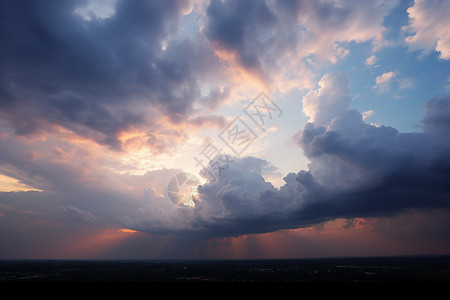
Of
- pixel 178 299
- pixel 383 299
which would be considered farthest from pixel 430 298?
pixel 178 299

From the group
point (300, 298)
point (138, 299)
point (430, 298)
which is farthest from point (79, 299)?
point (430, 298)

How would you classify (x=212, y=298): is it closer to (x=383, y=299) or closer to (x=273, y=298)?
(x=273, y=298)

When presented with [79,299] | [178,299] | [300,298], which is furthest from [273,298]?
[79,299]

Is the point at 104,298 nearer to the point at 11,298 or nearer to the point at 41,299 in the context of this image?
the point at 41,299

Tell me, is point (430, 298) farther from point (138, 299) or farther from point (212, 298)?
point (138, 299)

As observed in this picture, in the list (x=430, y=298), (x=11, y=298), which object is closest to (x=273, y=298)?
(x=430, y=298)

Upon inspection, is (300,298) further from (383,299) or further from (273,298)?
(383,299)
